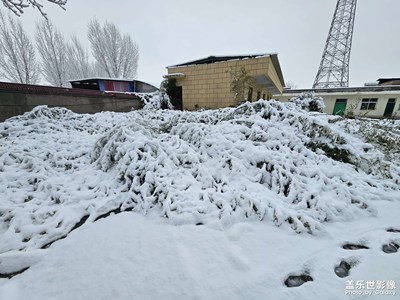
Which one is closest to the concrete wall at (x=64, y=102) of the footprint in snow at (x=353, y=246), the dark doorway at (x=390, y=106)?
the footprint in snow at (x=353, y=246)

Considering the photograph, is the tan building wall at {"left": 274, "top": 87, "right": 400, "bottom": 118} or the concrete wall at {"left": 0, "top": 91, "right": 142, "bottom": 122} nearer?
the concrete wall at {"left": 0, "top": 91, "right": 142, "bottom": 122}

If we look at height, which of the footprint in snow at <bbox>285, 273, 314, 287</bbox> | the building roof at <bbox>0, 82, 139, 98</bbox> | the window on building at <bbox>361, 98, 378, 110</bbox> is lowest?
the footprint in snow at <bbox>285, 273, 314, 287</bbox>

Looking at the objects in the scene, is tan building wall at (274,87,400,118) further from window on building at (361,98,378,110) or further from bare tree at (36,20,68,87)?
bare tree at (36,20,68,87)

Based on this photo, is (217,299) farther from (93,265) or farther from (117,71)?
(117,71)

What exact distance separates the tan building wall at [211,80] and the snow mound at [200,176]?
20.6 ft

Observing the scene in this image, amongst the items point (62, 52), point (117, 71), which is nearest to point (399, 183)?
point (117, 71)

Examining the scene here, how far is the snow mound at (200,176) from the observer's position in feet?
6.75

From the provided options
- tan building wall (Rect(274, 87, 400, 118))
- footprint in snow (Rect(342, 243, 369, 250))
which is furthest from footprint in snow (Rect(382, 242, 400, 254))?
tan building wall (Rect(274, 87, 400, 118))

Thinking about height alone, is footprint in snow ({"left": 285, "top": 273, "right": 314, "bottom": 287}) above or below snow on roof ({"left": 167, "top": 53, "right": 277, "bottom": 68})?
below

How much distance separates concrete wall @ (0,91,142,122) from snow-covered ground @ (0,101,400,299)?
2.94 m

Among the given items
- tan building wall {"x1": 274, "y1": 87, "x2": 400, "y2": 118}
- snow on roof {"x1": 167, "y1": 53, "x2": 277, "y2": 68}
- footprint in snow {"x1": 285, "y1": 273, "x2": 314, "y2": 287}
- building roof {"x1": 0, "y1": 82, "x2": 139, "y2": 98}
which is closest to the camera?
footprint in snow {"x1": 285, "y1": 273, "x2": 314, "y2": 287}

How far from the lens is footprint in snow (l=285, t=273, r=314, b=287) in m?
1.35

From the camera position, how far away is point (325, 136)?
3270mm

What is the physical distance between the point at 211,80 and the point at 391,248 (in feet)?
34.1
